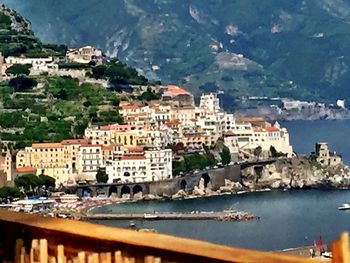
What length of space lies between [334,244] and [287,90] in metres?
65.2

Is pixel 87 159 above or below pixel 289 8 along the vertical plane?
below

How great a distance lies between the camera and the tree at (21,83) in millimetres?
28422

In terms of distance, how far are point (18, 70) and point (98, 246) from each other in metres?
28.4

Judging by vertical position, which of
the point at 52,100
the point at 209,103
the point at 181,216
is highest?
the point at 209,103

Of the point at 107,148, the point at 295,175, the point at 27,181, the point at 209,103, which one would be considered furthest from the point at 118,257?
the point at 209,103

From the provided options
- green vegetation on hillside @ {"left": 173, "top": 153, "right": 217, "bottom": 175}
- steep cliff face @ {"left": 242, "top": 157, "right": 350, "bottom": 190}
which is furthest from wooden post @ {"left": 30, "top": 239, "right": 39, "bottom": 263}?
steep cliff face @ {"left": 242, "top": 157, "right": 350, "bottom": 190}

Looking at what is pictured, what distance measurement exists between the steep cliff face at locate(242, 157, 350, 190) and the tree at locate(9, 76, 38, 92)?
215 inches

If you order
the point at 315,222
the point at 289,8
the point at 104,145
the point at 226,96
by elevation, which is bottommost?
the point at 315,222

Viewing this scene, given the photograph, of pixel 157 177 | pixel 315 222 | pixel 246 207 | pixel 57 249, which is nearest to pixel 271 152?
pixel 157 177

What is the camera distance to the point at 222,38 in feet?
282

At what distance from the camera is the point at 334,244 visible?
2.83 ft

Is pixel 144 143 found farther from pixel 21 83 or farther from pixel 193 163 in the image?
pixel 21 83

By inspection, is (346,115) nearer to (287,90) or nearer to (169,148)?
(287,90)

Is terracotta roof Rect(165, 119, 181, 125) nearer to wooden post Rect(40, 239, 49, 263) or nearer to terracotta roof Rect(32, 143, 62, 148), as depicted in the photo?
terracotta roof Rect(32, 143, 62, 148)
